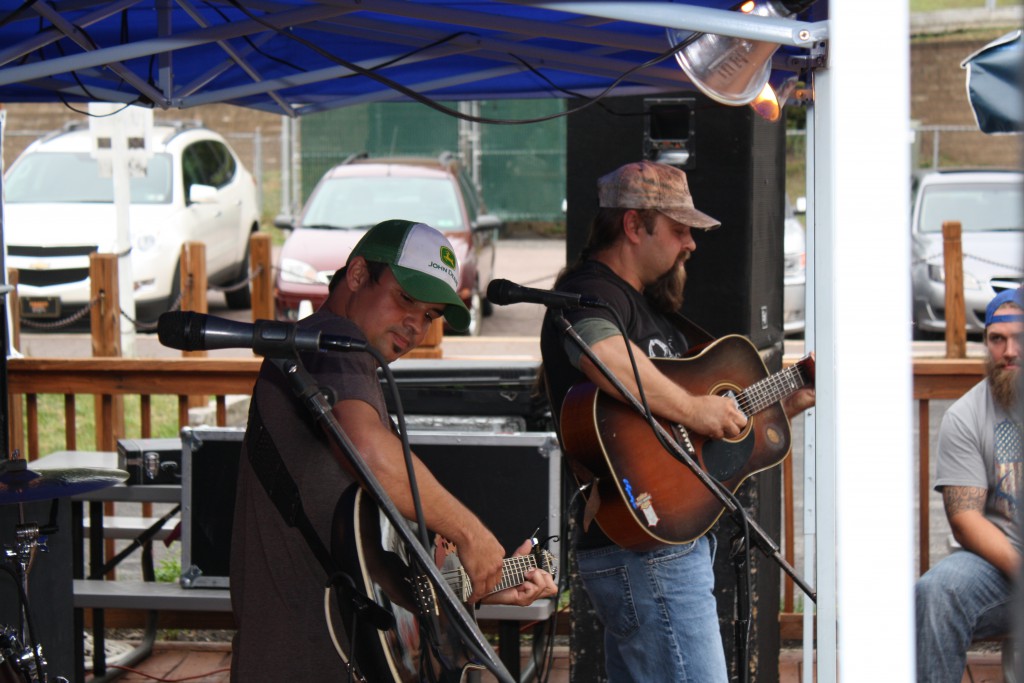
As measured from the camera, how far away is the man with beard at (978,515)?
3795 mm

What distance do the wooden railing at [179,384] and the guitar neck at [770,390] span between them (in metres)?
1.41

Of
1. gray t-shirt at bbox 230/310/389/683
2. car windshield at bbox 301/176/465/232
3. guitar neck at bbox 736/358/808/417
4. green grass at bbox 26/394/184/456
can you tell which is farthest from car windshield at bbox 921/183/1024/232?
gray t-shirt at bbox 230/310/389/683

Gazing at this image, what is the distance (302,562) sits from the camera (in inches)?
91.4

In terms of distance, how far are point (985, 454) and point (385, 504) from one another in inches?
97.6

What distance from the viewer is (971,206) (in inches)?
491

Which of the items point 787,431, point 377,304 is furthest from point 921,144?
point 377,304

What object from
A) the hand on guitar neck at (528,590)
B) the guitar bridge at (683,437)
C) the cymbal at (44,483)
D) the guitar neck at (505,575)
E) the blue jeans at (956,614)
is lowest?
the blue jeans at (956,614)

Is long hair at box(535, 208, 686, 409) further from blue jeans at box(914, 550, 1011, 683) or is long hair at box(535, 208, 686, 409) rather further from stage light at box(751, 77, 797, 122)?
blue jeans at box(914, 550, 1011, 683)

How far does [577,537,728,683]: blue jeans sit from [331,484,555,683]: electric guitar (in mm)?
958

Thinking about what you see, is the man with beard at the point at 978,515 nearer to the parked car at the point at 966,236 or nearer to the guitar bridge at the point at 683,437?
the guitar bridge at the point at 683,437

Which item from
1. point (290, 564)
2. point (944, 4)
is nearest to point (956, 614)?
point (290, 564)

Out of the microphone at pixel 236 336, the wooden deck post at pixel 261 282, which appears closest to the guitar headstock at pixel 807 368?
the microphone at pixel 236 336

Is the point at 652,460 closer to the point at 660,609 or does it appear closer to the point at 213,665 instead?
the point at 660,609

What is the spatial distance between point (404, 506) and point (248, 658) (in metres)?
0.41
